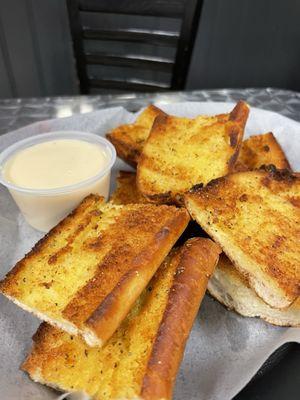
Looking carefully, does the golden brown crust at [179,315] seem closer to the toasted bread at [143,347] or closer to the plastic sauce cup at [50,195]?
the toasted bread at [143,347]

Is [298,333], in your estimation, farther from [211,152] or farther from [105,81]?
[105,81]

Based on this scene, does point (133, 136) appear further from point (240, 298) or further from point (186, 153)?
point (240, 298)

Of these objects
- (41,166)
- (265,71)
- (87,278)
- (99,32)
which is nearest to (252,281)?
(87,278)

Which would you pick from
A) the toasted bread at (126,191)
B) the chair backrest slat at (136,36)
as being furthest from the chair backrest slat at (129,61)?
the toasted bread at (126,191)

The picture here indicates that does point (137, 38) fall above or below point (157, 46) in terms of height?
above

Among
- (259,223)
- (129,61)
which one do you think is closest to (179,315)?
(259,223)

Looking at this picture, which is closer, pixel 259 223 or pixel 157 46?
pixel 259 223

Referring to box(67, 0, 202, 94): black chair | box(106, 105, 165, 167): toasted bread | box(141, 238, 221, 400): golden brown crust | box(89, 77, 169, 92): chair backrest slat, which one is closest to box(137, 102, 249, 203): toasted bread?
box(106, 105, 165, 167): toasted bread
